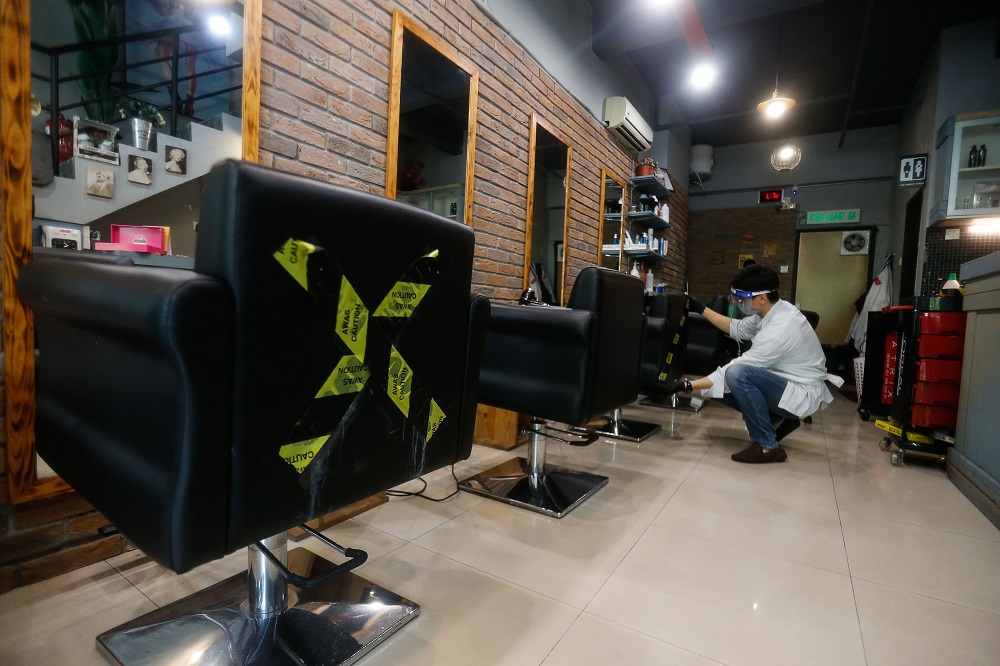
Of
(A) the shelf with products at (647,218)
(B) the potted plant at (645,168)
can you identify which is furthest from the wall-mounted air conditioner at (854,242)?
(B) the potted plant at (645,168)

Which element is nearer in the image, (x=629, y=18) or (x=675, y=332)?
(x=675, y=332)

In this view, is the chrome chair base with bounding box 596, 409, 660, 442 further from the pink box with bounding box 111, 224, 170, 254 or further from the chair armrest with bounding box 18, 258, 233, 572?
the chair armrest with bounding box 18, 258, 233, 572

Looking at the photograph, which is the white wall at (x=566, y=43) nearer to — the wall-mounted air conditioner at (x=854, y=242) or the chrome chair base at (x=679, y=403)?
the chrome chair base at (x=679, y=403)

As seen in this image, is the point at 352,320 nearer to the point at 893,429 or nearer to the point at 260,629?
the point at 260,629

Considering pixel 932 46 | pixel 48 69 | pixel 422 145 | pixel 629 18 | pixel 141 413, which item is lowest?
pixel 141 413

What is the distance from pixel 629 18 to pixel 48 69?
4.17 metres

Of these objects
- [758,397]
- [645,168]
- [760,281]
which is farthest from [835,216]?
[758,397]

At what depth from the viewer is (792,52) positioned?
197 inches

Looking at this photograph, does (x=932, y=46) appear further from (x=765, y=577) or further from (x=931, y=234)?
(x=765, y=577)

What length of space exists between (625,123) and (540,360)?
3.75m

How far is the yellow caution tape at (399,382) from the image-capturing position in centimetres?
94

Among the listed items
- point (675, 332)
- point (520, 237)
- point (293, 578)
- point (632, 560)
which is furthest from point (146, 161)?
point (675, 332)

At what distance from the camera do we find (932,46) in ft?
15.8

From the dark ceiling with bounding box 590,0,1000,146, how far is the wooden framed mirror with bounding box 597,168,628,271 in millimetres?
1171
